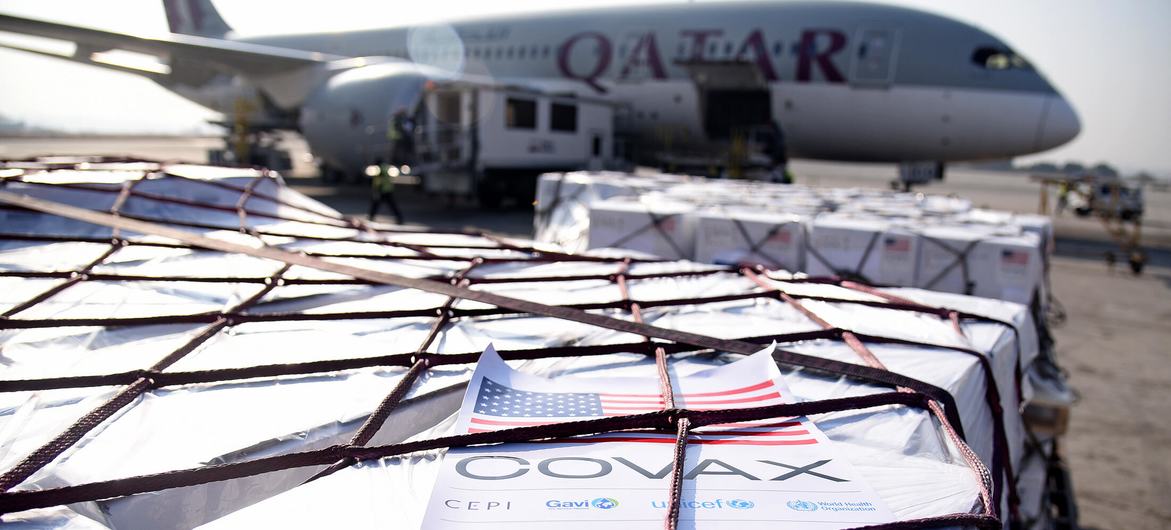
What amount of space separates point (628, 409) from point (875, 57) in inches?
676

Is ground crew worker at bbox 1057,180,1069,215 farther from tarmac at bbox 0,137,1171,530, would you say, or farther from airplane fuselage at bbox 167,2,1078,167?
tarmac at bbox 0,137,1171,530

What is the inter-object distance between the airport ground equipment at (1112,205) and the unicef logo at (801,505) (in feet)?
52.7

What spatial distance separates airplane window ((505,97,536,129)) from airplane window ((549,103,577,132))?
2.06ft

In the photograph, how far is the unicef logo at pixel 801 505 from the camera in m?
1.72

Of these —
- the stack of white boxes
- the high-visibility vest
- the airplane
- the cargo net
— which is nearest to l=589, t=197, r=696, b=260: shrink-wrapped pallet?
the stack of white boxes

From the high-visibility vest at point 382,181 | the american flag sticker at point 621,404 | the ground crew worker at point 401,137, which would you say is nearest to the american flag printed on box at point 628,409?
the american flag sticker at point 621,404

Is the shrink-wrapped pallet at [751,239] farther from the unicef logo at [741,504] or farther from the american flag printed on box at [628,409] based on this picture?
the unicef logo at [741,504]

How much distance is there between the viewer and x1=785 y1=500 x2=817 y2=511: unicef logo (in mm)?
1723

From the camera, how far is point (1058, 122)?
53.8 feet

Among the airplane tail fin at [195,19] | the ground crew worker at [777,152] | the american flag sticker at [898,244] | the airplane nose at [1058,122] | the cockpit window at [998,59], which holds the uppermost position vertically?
the airplane tail fin at [195,19]

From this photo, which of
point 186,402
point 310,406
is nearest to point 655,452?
point 310,406

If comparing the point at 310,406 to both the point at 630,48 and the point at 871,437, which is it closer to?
the point at 871,437

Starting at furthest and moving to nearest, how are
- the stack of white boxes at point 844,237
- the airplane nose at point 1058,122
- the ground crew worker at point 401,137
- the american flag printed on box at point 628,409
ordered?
the airplane nose at point 1058,122 → the ground crew worker at point 401,137 → the stack of white boxes at point 844,237 → the american flag printed on box at point 628,409

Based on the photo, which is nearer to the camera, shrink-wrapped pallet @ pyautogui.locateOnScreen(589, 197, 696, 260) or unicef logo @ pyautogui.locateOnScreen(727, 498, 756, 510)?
unicef logo @ pyautogui.locateOnScreen(727, 498, 756, 510)
